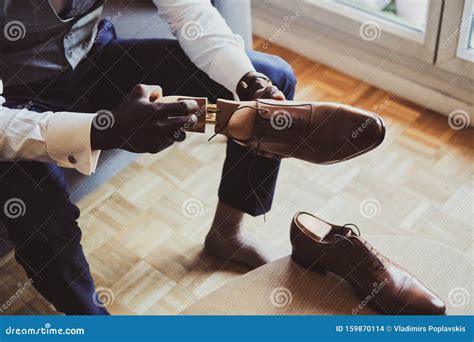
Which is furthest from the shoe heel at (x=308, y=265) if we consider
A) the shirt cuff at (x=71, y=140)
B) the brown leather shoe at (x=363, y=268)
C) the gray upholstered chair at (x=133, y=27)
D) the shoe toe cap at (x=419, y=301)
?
the gray upholstered chair at (x=133, y=27)

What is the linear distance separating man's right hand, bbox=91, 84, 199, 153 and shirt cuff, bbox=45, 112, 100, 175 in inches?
0.6

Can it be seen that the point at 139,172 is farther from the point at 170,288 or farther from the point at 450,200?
the point at 450,200

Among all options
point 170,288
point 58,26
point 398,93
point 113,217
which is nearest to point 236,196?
point 170,288

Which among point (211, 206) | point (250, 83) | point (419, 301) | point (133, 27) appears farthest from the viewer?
point (211, 206)

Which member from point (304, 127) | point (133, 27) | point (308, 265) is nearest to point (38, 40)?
point (133, 27)

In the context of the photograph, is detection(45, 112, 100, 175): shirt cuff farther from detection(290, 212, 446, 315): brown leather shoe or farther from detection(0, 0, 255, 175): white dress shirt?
detection(290, 212, 446, 315): brown leather shoe

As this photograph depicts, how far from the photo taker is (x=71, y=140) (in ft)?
3.96

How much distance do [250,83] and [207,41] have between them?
5.1 inches

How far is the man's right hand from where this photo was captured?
1163mm

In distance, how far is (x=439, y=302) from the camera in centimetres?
113

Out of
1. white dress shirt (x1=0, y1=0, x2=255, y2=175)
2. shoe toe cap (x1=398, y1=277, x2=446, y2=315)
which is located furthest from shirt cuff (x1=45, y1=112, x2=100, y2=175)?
shoe toe cap (x1=398, y1=277, x2=446, y2=315)

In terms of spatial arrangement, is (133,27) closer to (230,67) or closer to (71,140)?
(230,67)
